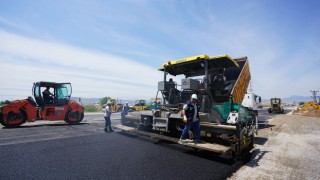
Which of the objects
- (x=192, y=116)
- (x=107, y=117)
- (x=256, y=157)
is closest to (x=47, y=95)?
(x=107, y=117)

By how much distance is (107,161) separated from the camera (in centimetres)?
454

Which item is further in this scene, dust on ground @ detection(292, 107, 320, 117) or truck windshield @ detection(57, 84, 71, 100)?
dust on ground @ detection(292, 107, 320, 117)

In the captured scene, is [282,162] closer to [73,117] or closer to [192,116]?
[192,116]

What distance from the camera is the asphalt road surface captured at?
3777 mm

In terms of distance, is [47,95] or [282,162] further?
[47,95]

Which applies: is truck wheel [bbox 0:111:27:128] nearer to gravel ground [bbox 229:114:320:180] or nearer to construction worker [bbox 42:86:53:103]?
construction worker [bbox 42:86:53:103]

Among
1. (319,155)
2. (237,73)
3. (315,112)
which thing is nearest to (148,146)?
(237,73)

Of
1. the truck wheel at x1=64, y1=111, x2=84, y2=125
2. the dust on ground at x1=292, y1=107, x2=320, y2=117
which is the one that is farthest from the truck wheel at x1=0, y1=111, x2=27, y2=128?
the dust on ground at x1=292, y1=107, x2=320, y2=117

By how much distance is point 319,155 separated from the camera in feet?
18.7

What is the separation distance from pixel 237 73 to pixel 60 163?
650cm

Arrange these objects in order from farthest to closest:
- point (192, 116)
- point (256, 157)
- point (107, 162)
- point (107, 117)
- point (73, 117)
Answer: point (73, 117) < point (107, 117) < point (256, 157) < point (192, 116) < point (107, 162)

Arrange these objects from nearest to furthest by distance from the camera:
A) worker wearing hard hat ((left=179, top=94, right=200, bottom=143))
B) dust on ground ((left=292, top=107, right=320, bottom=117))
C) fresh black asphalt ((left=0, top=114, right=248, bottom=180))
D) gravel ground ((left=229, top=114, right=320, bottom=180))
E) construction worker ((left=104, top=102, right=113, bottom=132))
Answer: fresh black asphalt ((left=0, top=114, right=248, bottom=180)) < gravel ground ((left=229, top=114, right=320, bottom=180)) < worker wearing hard hat ((left=179, top=94, right=200, bottom=143)) < construction worker ((left=104, top=102, right=113, bottom=132)) < dust on ground ((left=292, top=107, right=320, bottom=117))

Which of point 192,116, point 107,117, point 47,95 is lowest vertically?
point 107,117

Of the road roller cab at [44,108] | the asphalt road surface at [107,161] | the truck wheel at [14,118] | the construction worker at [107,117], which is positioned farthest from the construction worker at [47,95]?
the asphalt road surface at [107,161]
